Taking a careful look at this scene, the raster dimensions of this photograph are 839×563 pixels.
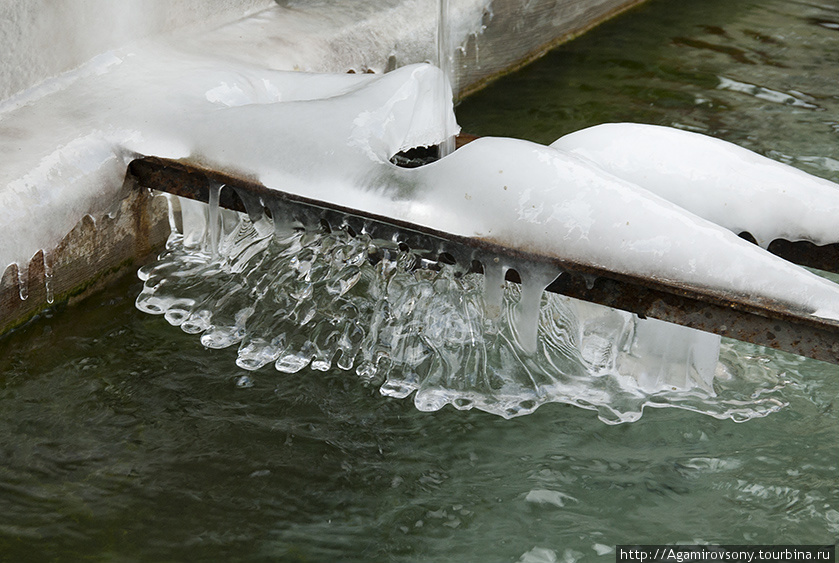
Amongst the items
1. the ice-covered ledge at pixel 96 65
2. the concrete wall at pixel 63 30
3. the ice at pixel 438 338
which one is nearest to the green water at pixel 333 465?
the ice at pixel 438 338

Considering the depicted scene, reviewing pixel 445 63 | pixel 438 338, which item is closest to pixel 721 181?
pixel 438 338

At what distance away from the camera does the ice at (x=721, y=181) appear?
2439 millimetres

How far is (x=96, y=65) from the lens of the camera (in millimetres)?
3195

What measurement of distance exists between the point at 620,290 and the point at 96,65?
1951 mm

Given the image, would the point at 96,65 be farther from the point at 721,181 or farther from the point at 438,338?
the point at 721,181

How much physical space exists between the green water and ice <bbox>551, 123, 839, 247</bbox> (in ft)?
1.70

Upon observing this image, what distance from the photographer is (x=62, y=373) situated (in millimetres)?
2742

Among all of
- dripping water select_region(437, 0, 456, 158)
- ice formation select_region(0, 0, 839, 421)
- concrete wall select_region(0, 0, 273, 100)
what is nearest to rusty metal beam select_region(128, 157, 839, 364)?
ice formation select_region(0, 0, 839, 421)

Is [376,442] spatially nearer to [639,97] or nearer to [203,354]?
[203,354]

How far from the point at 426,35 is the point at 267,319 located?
1954 mm

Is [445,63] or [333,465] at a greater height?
[445,63]

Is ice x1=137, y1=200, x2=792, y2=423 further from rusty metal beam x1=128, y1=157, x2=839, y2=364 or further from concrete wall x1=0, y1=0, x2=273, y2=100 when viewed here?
concrete wall x1=0, y1=0, x2=273, y2=100

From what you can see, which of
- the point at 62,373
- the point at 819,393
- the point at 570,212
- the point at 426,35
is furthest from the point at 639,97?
the point at 62,373

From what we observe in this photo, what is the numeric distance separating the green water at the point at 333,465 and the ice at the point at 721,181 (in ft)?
1.70
